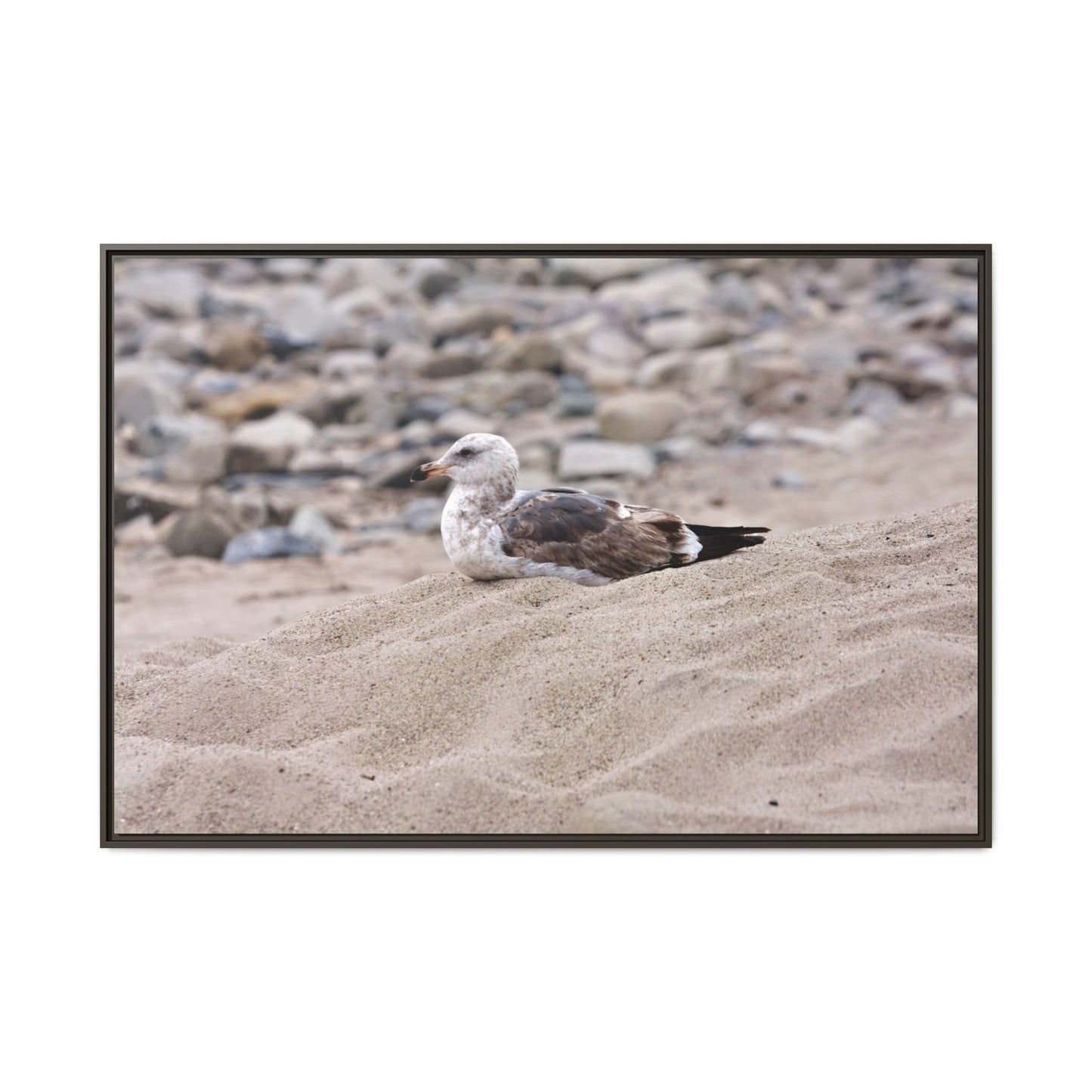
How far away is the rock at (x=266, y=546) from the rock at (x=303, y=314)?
844 mm

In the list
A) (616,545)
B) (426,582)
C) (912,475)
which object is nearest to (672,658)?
(616,545)

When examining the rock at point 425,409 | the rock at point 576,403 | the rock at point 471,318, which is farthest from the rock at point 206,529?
the rock at point 576,403

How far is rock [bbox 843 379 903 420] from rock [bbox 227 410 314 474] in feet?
7.64

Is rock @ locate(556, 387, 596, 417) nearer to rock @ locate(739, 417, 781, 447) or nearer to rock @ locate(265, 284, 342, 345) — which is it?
rock @ locate(739, 417, 781, 447)

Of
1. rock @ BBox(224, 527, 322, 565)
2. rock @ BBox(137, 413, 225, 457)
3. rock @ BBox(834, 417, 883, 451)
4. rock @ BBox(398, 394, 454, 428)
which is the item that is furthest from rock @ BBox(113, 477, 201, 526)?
rock @ BBox(834, 417, 883, 451)

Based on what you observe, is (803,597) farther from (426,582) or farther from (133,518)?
(133,518)

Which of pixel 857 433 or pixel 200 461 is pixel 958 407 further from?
pixel 200 461

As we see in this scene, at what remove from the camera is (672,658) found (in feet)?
9.57

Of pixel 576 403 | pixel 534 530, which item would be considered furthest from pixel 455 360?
pixel 534 530

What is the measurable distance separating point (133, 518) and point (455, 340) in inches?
60.1

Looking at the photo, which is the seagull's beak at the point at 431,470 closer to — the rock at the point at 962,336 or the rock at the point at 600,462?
the rock at the point at 962,336

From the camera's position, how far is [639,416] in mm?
5008

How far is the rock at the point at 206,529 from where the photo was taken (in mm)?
4605

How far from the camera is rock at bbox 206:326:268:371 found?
192 inches
